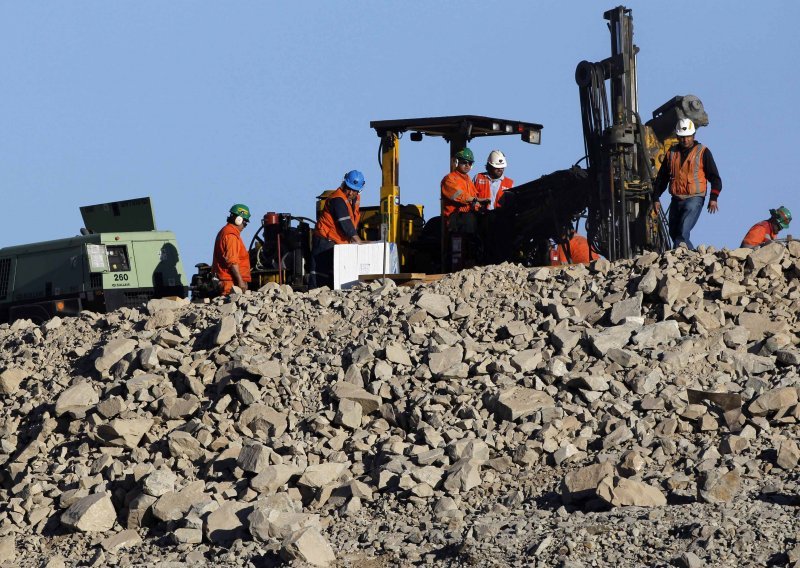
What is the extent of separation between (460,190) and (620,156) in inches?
73.5

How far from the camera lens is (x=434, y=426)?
34.7ft

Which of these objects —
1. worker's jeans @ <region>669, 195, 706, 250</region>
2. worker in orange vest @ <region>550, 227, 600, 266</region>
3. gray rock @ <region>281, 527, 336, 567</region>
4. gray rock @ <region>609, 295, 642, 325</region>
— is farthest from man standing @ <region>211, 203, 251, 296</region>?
gray rock @ <region>281, 527, 336, 567</region>

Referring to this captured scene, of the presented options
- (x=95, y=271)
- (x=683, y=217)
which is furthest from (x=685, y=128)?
(x=95, y=271)

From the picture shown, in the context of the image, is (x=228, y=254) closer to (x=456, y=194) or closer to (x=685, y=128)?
(x=456, y=194)

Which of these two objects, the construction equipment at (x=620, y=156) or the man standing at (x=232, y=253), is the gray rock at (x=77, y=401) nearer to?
the man standing at (x=232, y=253)

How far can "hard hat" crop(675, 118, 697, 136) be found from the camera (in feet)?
46.2

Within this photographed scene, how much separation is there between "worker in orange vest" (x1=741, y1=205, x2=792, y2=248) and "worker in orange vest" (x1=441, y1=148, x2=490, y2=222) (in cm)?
290

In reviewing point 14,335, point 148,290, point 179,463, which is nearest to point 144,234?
point 148,290

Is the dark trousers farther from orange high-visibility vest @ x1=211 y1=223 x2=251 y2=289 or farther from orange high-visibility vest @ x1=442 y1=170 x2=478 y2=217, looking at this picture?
orange high-visibility vest @ x1=442 y1=170 x2=478 y2=217

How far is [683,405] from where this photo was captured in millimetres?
10484

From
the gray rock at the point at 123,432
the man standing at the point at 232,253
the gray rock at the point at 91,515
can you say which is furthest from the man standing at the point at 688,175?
the gray rock at the point at 91,515

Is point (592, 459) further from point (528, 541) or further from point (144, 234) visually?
point (144, 234)

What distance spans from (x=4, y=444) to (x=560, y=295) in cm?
482

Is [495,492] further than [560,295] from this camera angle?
No
